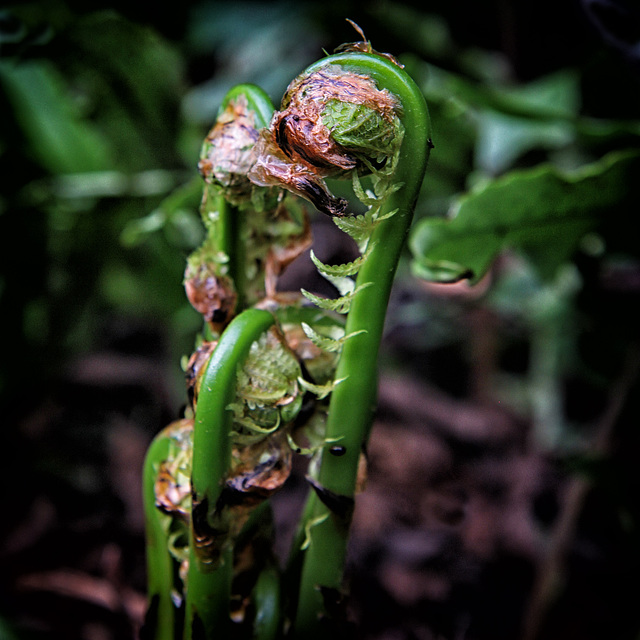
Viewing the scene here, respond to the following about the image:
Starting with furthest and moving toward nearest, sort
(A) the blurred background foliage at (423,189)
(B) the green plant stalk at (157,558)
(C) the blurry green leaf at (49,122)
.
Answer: (C) the blurry green leaf at (49,122)
(A) the blurred background foliage at (423,189)
(B) the green plant stalk at (157,558)

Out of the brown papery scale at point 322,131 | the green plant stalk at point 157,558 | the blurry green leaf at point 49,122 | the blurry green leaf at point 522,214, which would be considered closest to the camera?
the brown papery scale at point 322,131

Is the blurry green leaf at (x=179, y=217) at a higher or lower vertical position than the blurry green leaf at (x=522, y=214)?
lower

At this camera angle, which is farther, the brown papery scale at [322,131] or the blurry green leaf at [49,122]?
the blurry green leaf at [49,122]

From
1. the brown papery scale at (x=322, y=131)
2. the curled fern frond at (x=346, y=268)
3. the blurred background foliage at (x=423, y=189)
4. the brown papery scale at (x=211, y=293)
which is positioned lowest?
the blurred background foliage at (x=423, y=189)

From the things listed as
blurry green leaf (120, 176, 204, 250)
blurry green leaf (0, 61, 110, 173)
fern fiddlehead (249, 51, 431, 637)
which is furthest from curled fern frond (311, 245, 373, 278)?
blurry green leaf (0, 61, 110, 173)

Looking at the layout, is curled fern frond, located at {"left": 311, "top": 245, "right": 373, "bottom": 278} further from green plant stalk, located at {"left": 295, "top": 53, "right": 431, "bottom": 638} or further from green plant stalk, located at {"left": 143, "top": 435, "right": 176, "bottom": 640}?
green plant stalk, located at {"left": 143, "top": 435, "right": 176, "bottom": 640}

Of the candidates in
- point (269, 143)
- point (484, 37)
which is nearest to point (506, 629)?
point (269, 143)

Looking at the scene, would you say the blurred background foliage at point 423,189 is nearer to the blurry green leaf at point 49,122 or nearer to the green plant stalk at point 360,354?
the blurry green leaf at point 49,122

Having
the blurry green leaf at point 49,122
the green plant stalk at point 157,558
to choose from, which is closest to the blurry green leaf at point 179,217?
the blurry green leaf at point 49,122

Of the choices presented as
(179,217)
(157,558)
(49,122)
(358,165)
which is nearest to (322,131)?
(358,165)
